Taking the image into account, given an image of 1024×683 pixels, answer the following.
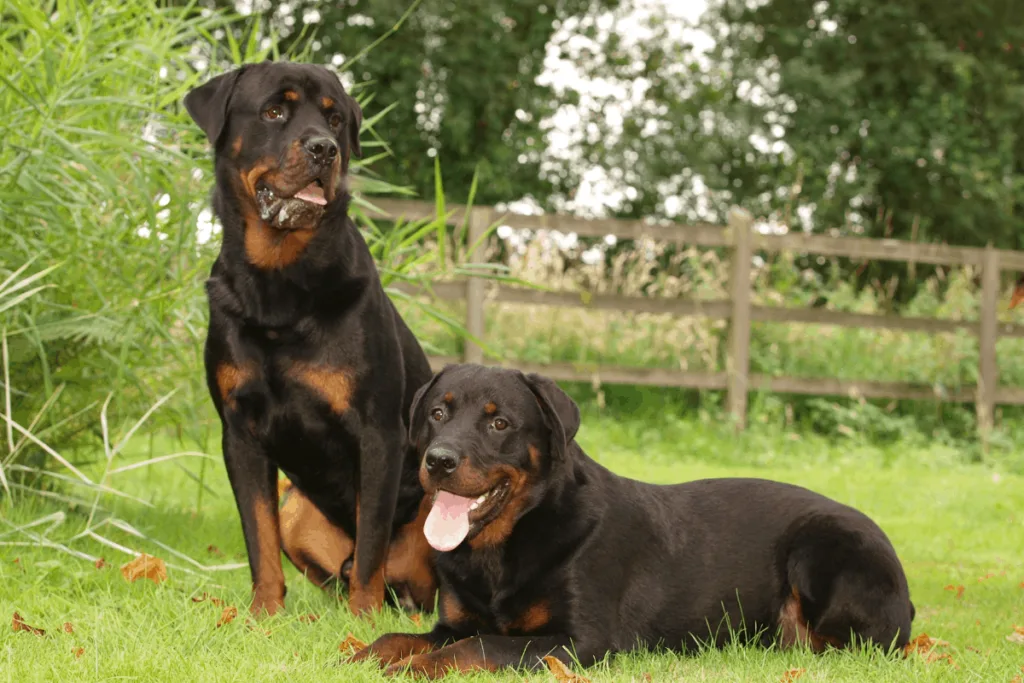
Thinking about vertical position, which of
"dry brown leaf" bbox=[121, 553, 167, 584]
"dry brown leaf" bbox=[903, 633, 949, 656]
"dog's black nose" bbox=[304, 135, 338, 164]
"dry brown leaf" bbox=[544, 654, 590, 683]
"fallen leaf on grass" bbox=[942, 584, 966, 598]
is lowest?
"fallen leaf on grass" bbox=[942, 584, 966, 598]

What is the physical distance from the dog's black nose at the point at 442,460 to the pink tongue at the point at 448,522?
0.51 feet

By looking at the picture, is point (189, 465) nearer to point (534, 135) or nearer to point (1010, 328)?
point (1010, 328)

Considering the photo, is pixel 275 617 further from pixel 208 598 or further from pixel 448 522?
pixel 448 522

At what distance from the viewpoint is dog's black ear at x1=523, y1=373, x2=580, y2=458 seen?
337 cm

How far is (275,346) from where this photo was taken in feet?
11.7

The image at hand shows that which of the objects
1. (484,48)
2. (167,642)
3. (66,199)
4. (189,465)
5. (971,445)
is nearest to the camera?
(167,642)

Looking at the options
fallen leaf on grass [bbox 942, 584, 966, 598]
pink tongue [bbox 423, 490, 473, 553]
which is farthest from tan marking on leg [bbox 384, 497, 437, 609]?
fallen leaf on grass [bbox 942, 584, 966, 598]

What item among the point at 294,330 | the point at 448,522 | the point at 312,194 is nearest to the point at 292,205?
the point at 312,194

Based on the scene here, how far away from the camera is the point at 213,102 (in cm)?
368

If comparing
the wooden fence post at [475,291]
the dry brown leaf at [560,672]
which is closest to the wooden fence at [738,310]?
the wooden fence post at [475,291]

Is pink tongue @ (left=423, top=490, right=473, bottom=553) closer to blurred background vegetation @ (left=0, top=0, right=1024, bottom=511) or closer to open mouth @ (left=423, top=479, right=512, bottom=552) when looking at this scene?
open mouth @ (left=423, top=479, right=512, bottom=552)

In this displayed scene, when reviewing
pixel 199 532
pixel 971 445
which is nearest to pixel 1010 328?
pixel 971 445

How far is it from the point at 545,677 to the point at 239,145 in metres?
1.87

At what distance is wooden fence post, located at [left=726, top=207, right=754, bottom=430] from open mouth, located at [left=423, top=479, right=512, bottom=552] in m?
6.19
